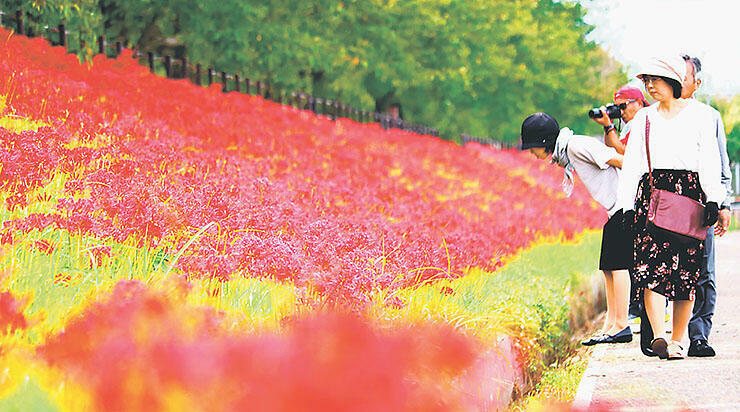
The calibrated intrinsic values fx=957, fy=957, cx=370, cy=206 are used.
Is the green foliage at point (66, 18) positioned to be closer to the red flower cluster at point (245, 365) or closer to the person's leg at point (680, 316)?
the person's leg at point (680, 316)

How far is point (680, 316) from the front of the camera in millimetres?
6215

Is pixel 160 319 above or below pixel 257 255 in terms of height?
above

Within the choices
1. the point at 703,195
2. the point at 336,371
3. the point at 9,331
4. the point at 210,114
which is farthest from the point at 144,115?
the point at 336,371

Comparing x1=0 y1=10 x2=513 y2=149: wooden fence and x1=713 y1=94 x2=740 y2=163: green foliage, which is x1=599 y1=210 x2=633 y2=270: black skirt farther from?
x1=713 y1=94 x2=740 y2=163: green foliage

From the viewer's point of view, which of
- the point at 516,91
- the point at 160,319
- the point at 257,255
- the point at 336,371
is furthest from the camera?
the point at 516,91

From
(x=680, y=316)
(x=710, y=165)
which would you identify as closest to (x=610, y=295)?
(x=680, y=316)

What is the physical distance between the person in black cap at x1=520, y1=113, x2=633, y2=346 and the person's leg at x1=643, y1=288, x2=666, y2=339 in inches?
29.2

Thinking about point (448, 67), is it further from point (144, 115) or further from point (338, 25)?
point (144, 115)

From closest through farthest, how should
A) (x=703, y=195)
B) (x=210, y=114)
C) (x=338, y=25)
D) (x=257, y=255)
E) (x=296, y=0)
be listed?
1. (x=257, y=255)
2. (x=703, y=195)
3. (x=210, y=114)
4. (x=296, y=0)
5. (x=338, y=25)

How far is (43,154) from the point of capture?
623 cm

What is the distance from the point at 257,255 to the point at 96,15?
34.1 feet

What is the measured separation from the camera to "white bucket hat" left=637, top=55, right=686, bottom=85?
19.3 feet

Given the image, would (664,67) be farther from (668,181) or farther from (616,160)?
(616,160)

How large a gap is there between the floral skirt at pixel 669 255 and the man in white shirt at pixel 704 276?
0.18 metres
